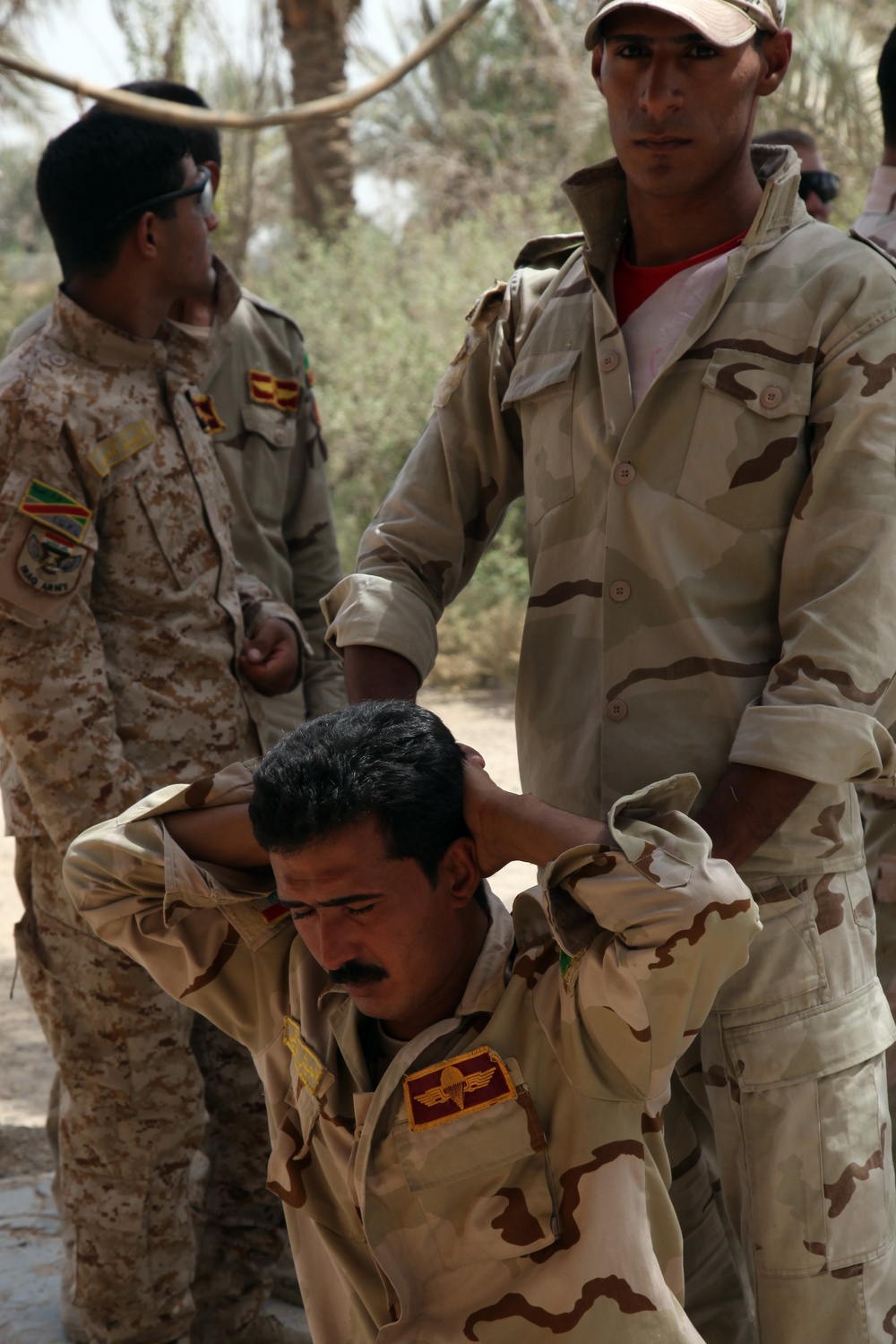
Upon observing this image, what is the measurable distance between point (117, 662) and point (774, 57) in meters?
1.65

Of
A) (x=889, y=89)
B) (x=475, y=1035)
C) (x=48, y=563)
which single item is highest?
(x=889, y=89)

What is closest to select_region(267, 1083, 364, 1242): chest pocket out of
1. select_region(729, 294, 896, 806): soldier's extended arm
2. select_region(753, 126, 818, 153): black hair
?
select_region(729, 294, 896, 806): soldier's extended arm

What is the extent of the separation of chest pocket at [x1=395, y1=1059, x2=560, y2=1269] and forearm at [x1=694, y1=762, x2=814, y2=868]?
0.37m

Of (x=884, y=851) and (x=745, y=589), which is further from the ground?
(x=745, y=589)

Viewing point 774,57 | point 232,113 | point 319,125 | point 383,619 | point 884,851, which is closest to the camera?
point 232,113

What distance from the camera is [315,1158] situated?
1.93 meters

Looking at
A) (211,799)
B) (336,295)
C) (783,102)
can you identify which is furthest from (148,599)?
(336,295)

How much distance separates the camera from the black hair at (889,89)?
9.84 ft

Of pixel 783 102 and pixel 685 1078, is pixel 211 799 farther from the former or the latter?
pixel 783 102

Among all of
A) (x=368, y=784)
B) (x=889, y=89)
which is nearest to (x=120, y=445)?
(x=368, y=784)

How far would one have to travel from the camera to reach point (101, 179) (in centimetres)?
292

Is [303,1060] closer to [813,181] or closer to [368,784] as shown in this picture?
[368,784]

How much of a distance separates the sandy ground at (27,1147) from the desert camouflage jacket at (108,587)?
1.80 ft

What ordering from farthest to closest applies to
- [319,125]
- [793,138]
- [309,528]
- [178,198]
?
[319,125], [793,138], [309,528], [178,198]
